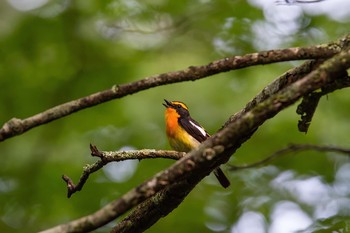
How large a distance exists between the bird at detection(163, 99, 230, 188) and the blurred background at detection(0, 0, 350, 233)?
32cm

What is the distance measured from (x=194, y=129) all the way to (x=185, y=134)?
0.12 meters

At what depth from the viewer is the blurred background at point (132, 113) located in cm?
680

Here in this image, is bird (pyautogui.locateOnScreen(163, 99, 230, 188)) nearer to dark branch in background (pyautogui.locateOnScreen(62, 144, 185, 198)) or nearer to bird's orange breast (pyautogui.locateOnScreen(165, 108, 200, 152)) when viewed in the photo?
bird's orange breast (pyautogui.locateOnScreen(165, 108, 200, 152))

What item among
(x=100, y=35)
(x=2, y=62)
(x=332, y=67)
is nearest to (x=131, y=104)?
(x=100, y=35)

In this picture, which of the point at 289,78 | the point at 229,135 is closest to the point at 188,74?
the point at 229,135

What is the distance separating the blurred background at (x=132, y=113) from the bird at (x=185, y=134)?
0.32 m

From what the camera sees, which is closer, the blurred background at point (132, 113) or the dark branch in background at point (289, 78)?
the dark branch in background at point (289, 78)

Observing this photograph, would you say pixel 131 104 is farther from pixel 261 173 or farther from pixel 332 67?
pixel 332 67

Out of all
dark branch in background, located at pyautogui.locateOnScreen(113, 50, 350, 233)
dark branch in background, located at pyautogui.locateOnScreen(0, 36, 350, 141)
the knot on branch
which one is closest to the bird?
dark branch in background, located at pyautogui.locateOnScreen(0, 36, 350, 141)

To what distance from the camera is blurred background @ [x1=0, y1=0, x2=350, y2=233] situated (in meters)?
6.80

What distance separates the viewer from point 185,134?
21.1 ft

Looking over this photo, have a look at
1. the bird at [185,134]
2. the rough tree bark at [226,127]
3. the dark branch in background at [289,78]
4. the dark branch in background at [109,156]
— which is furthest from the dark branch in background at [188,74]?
the bird at [185,134]

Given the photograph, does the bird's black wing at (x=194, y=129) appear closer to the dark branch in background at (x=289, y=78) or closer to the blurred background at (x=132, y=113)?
the blurred background at (x=132, y=113)

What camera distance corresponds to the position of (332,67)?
90.7 inches
